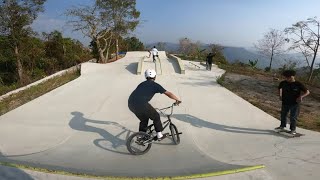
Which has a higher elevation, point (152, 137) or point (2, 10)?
point (2, 10)

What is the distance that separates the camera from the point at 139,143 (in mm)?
6598

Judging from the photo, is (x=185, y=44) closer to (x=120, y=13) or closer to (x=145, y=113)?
(x=120, y=13)

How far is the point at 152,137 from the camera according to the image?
6.68 m

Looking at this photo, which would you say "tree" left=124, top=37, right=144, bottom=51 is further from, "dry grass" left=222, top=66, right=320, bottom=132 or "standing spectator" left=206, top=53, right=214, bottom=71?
"dry grass" left=222, top=66, right=320, bottom=132

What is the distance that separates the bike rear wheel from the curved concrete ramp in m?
0.15

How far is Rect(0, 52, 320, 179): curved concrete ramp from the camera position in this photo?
6.19 m

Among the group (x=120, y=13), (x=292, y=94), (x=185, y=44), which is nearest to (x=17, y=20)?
(x=120, y=13)

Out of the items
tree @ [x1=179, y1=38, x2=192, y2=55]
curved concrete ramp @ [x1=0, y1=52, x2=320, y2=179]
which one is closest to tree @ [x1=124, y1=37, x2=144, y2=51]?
tree @ [x1=179, y1=38, x2=192, y2=55]

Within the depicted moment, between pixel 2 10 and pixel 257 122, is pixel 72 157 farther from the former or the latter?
pixel 2 10

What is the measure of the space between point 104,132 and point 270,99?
782cm

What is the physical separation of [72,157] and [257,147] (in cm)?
403

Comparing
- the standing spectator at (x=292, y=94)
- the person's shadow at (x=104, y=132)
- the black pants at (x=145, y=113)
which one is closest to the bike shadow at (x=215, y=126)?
the standing spectator at (x=292, y=94)

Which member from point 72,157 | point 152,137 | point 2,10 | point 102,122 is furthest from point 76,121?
point 2,10

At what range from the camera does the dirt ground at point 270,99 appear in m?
9.84
